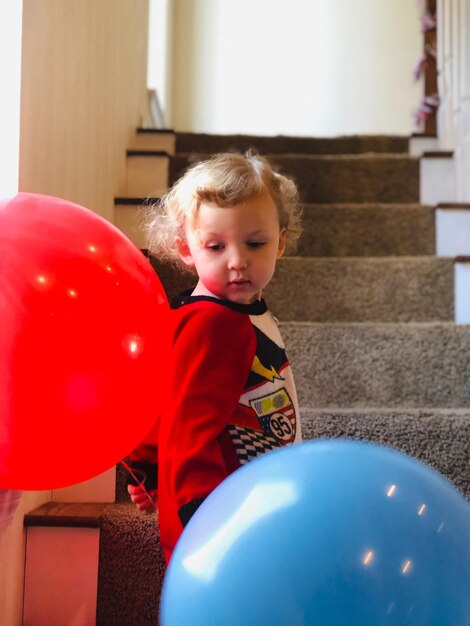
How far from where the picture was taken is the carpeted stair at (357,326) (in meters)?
1.23

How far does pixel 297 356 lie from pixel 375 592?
3.71ft

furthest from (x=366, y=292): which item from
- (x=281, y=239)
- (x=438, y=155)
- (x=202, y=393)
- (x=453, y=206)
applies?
(x=202, y=393)

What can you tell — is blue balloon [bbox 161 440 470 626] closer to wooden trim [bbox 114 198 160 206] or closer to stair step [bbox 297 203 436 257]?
wooden trim [bbox 114 198 160 206]

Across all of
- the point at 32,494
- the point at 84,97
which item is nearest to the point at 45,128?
the point at 84,97

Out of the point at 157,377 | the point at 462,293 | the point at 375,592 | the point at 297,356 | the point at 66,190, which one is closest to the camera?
the point at 375,592

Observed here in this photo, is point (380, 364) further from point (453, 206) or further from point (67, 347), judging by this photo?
point (67, 347)

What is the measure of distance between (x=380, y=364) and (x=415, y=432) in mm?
310

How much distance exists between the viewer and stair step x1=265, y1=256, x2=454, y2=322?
1962 millimetres

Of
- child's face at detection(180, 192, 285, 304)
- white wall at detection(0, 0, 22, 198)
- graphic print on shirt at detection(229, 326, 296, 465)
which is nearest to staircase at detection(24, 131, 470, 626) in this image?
graphic print on shirt at detection(229, 326, 296, 465)

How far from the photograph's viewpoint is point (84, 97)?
5.58 ft

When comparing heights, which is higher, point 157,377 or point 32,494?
point 157,377

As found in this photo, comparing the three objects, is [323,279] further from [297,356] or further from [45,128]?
[45,128]

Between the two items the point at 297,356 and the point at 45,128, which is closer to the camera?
the point at 45,128

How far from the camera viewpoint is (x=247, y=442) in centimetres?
92
